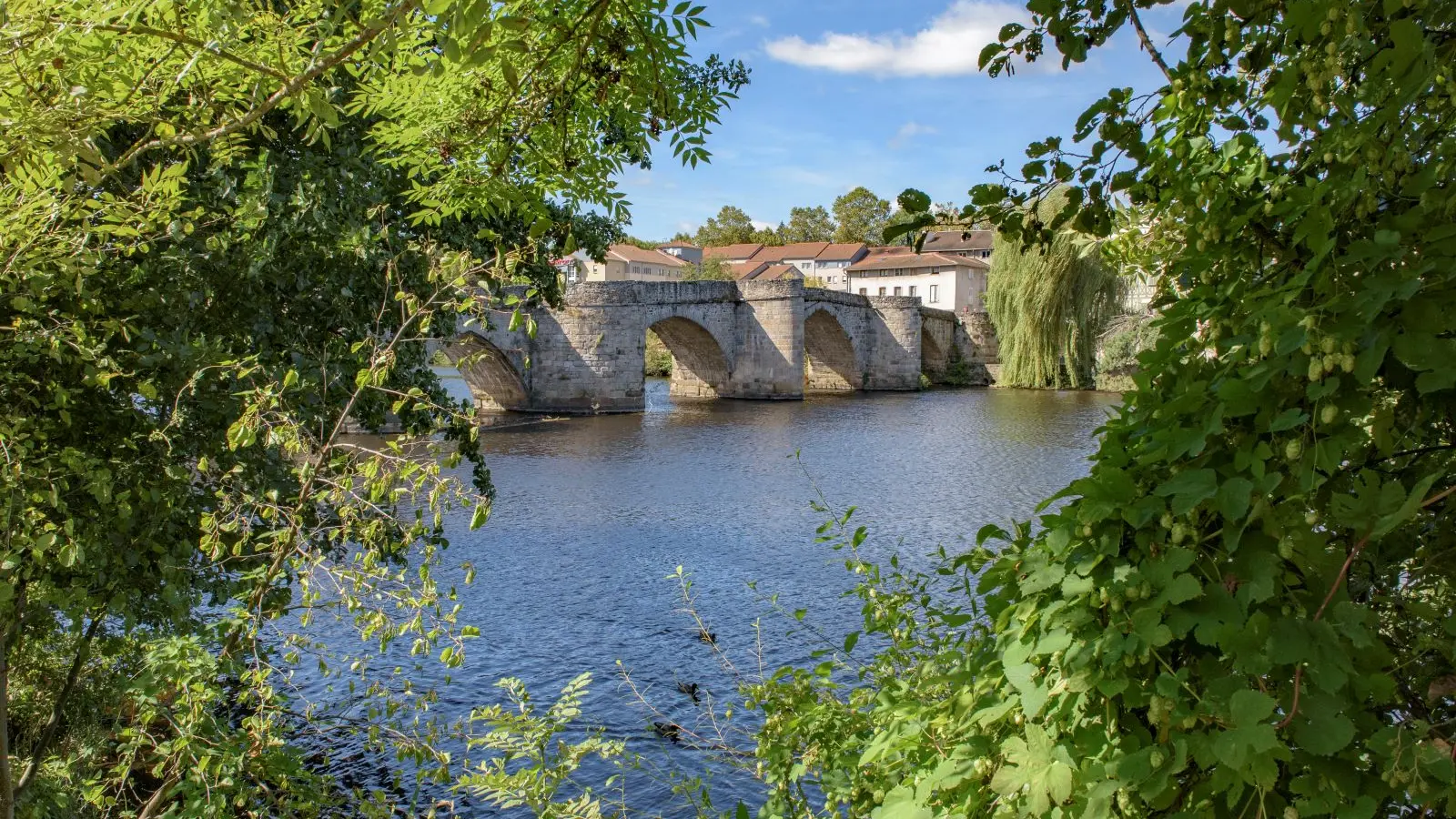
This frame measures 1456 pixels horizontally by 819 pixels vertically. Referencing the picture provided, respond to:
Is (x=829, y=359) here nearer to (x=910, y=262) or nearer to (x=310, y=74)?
(x=910, y=262)

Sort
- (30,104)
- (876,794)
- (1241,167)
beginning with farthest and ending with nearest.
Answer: (30,104)
(876,794)
(1241,167)

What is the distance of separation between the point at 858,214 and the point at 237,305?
82356 mm

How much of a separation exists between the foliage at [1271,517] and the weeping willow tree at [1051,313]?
30588mm

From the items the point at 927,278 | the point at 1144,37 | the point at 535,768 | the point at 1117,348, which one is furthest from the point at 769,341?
the point at 927,278

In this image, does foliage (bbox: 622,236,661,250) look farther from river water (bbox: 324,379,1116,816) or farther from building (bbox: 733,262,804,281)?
river water (bbox: 324,379,1116,816)

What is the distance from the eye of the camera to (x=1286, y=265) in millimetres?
1670

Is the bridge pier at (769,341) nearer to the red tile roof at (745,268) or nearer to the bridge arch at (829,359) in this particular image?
the bridge arch at (829,359)

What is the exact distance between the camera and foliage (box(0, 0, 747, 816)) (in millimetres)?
2744

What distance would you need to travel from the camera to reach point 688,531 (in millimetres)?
12609

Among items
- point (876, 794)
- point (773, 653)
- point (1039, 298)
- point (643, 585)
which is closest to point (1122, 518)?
point (876, 794)

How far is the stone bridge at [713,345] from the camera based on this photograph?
2742cm

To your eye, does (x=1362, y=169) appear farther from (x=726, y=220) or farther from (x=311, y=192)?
(x=726, y=220)

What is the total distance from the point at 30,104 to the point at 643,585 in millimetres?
8012

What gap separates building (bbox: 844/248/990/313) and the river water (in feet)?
127
